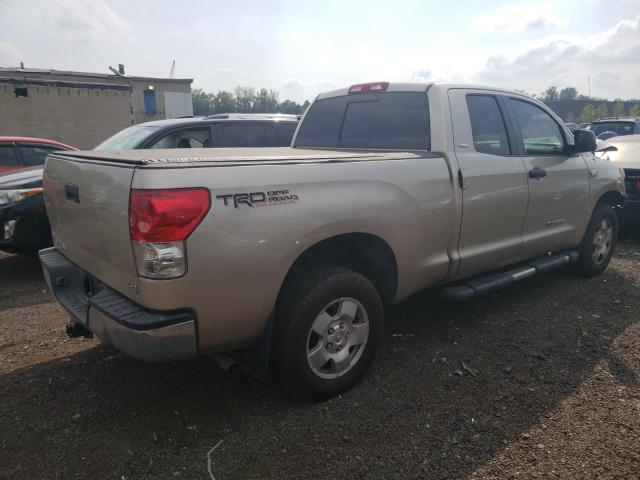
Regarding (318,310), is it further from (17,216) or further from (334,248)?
(17,216)

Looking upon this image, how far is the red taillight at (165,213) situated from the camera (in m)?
2.17

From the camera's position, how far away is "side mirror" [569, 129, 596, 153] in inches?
180

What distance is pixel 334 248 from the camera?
3105 mm

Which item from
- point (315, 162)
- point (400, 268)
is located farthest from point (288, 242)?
point (400, 268)

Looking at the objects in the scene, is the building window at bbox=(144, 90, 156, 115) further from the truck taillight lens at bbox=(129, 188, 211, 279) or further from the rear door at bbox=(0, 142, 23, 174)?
the truck taillight lens at bbox=(129, 188, 211, 279)

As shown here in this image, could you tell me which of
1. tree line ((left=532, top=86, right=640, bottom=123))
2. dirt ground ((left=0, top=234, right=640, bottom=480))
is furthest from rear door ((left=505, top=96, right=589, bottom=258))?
tree line ((left=532, top=86, right=640, bottom=123))

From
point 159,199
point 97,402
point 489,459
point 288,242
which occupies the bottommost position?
point 489,459

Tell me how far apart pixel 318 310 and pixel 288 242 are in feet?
1.53

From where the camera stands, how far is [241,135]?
6.43 m

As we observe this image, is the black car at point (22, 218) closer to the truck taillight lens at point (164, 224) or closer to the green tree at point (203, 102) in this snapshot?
the truck taillight lens at point (164, 224)

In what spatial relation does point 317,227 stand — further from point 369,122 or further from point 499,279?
point 499,279

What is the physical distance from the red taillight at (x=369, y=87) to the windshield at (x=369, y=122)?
0.04 meters

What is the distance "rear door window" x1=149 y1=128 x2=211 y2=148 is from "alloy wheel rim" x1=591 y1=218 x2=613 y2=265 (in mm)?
4600

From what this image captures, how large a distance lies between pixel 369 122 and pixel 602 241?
3.10m
